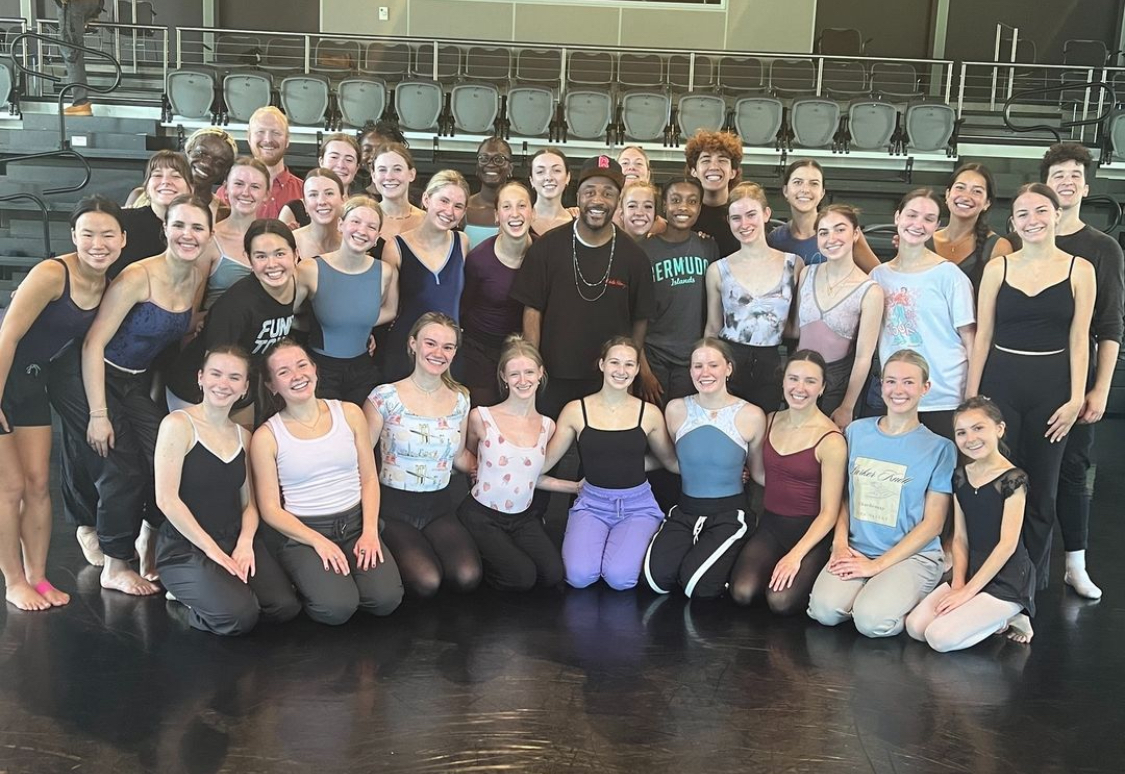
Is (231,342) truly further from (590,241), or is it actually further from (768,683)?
(768,683)

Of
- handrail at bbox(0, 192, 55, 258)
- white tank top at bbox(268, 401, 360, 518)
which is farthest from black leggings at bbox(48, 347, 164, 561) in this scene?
Answer: handrail at bbox(0, 192, 55, 258)

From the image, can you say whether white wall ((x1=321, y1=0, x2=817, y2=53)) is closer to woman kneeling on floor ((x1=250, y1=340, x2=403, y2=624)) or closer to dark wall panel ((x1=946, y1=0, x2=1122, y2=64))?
dark wall panel ((x1=946, y1=0, x2=1122, y2=64))

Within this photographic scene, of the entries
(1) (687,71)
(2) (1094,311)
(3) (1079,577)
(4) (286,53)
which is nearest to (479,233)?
(2) (1094,311)

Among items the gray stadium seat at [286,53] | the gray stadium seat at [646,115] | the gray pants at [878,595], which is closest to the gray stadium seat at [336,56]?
the gray stadium seat at [286,53]

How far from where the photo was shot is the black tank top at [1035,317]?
10.6 feet

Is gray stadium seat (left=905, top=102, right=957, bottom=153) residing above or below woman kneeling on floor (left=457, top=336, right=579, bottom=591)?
above

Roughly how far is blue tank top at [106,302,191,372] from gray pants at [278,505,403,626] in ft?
2.39

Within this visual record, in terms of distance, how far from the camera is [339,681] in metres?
2.64

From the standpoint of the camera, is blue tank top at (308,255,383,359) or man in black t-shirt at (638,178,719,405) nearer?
blue tank top at (308,255,383,359)

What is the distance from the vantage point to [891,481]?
321 centimetres

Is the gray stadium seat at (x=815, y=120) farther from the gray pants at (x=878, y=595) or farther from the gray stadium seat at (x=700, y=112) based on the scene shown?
the gray pants at (x=878, y=595)

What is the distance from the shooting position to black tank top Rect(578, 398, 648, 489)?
346 centimetres

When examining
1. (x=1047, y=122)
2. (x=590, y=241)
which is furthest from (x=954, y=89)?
(x=590, y=241)

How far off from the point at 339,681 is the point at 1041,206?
263 cm
